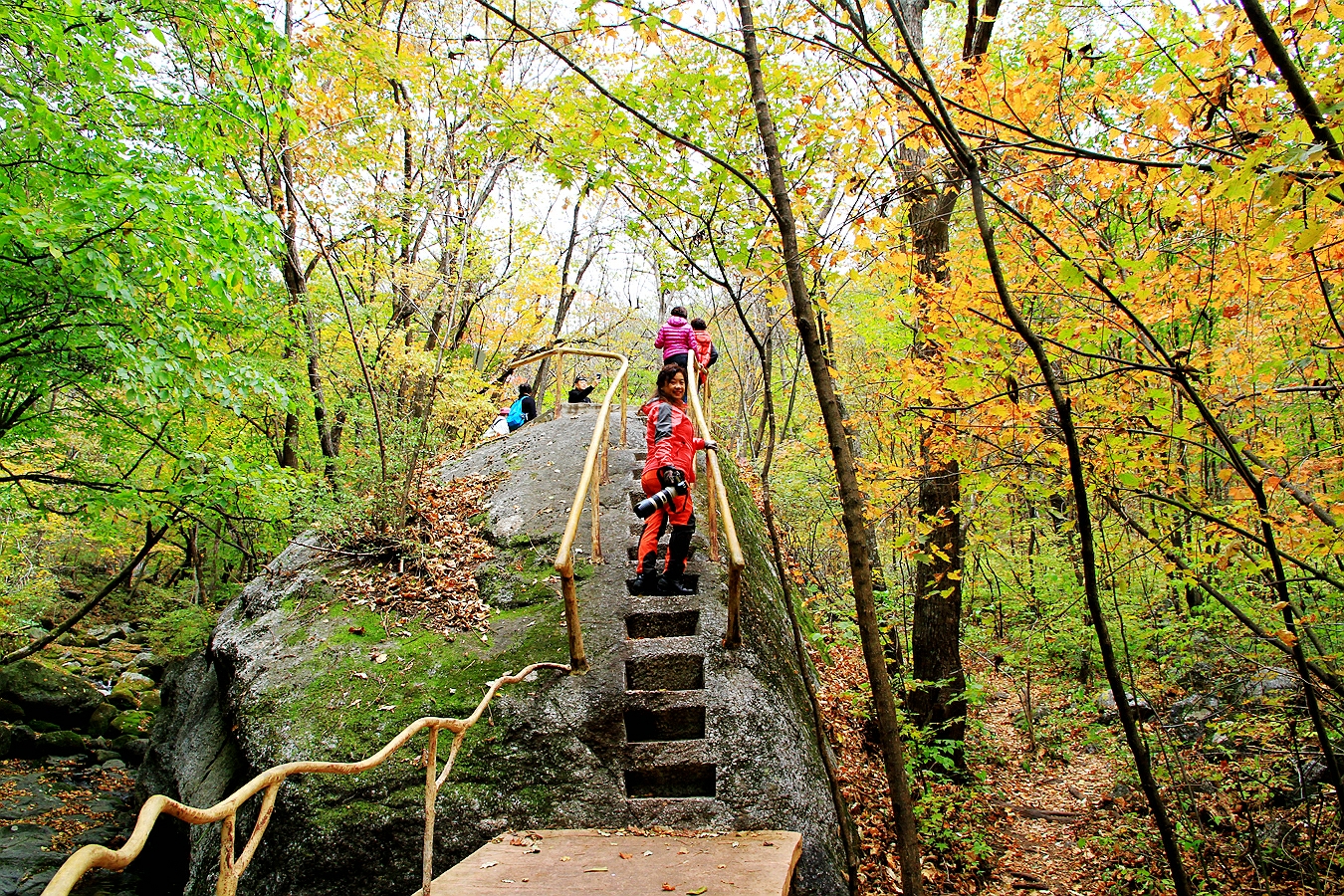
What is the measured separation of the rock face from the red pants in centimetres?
33

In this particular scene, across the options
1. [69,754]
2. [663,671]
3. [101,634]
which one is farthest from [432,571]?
[101,634]

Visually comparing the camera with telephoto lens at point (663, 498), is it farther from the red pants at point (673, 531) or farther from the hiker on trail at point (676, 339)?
the hiker on trail at point (676, 339)

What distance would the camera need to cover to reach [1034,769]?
9.24 meters

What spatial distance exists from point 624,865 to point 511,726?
57.0 inches

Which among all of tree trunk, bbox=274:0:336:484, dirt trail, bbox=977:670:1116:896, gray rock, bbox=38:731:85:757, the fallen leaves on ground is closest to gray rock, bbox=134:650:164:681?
gray rock, bbox=38:731:85:757

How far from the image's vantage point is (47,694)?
42.0 ft

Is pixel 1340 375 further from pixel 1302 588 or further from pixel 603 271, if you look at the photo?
pixel 603 271

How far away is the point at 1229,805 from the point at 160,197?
10521mm

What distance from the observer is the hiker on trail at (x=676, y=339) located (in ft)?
24.9

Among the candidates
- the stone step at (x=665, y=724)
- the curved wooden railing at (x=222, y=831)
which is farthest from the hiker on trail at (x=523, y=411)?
the curved wooden railing at (x=222, y=831)

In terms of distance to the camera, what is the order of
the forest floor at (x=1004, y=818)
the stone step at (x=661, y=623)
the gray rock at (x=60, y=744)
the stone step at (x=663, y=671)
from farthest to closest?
the gray rock at (x=60, y=744) < the forest floor at (x=1004, y=818) < the stone step at (x=661, y=623) < the stone step at (x=663, y=671)

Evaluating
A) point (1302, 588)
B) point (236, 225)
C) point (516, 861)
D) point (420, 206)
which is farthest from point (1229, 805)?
point (420, 206)

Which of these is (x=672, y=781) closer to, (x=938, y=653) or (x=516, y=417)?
(x=938, y=653)

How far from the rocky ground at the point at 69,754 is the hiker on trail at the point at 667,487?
20.9 feet
